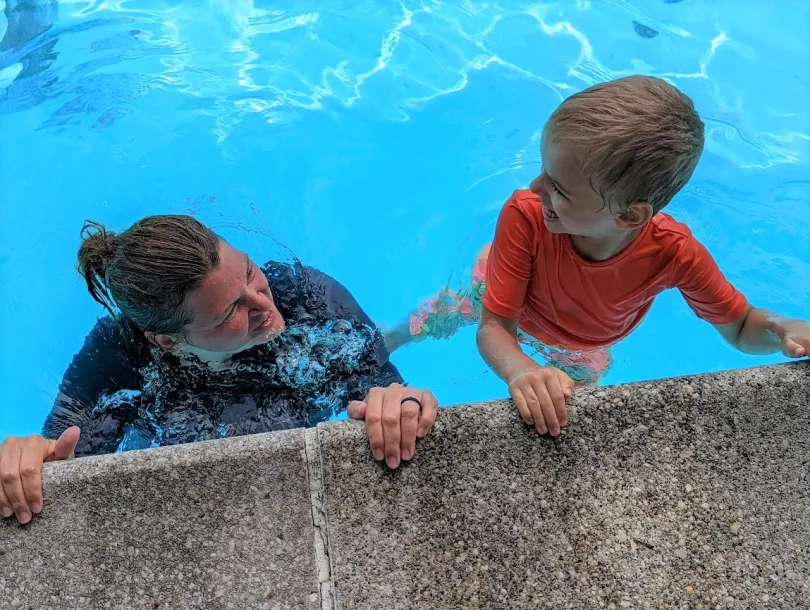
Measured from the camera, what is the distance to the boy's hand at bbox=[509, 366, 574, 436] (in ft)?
6.43

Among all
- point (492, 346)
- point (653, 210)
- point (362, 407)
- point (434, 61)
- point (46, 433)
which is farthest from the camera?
point (434, 61)

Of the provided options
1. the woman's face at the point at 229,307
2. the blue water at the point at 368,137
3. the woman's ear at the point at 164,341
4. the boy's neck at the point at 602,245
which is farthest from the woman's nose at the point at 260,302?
the blue water at the point at 368,137

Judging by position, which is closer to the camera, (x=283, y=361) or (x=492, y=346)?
(x=492, y=346)

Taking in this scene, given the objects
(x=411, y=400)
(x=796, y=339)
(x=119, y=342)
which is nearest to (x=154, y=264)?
(x=119, y=342)

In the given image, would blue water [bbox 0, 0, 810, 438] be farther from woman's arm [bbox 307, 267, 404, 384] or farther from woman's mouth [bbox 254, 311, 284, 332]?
woman's mouth [bbox 254, 311, 284, 332]

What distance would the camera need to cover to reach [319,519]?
1909mm

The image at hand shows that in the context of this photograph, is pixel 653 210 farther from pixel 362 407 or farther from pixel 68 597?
pixel 68 597

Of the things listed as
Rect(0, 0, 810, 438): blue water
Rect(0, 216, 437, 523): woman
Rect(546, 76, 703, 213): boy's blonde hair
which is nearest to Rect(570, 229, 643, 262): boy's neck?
Rect(546, 76, 703, 213): boy's blonde hair

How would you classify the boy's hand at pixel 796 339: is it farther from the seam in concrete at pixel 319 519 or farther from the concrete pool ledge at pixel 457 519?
the seam in concrete at pixel 319 519

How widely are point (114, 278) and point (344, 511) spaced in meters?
1.24

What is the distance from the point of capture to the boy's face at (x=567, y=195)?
208 centimetres

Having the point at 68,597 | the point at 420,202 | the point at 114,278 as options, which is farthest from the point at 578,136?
the point at 420,202

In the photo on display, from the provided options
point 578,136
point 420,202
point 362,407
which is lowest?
point 420,202

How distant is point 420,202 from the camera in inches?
177
